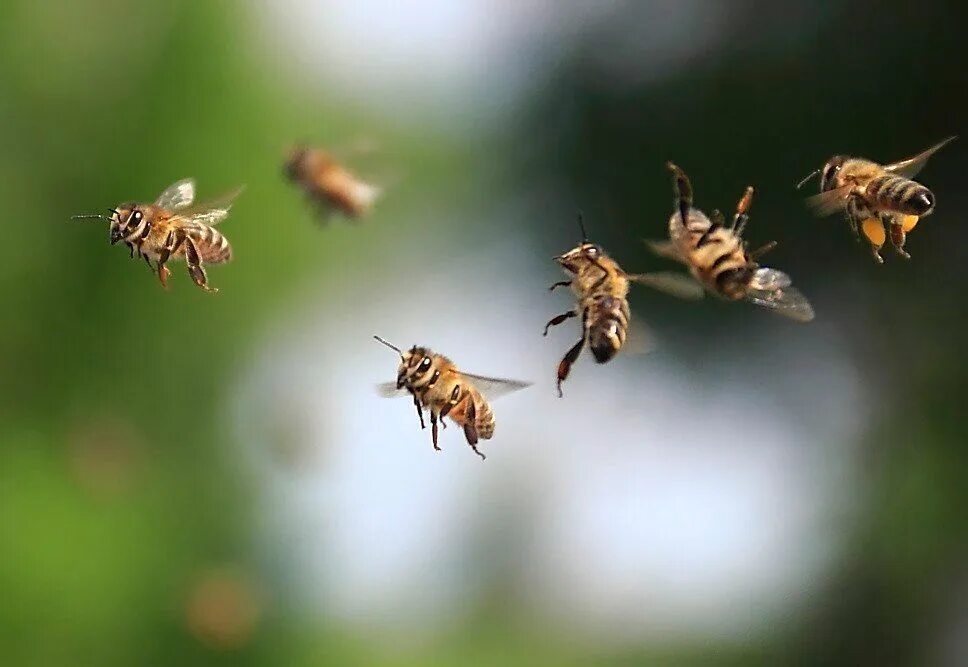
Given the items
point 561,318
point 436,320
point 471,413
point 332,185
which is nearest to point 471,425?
point 471,413

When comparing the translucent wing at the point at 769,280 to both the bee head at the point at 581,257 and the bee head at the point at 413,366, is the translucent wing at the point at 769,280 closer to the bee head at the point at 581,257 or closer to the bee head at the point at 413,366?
the bee head at the point at 581,257

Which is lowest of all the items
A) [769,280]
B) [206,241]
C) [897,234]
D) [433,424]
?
[433,424]

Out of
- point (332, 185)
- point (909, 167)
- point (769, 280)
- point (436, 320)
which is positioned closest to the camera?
point (769, 280)

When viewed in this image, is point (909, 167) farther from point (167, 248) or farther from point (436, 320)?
point (436, 320)

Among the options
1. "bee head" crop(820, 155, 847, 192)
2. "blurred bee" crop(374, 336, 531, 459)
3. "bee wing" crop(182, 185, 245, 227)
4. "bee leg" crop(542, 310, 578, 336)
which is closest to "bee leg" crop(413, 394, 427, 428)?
"blurred bee" crop(374, 336, 531, 459)

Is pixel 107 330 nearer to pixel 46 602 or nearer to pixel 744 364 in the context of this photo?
pixel 46 602

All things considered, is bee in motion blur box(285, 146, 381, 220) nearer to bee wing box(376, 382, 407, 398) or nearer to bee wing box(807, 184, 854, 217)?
bee wing box(376, 382, 407, 398)

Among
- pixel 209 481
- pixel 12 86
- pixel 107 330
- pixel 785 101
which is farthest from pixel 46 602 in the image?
pixel 785 101

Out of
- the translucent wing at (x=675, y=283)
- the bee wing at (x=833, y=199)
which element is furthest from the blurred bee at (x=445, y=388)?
the bee wing at (x=833, y=199)
